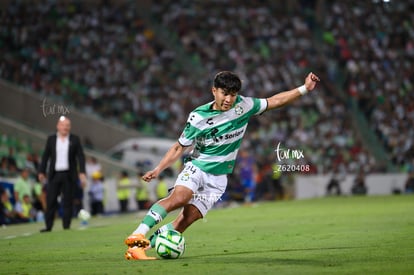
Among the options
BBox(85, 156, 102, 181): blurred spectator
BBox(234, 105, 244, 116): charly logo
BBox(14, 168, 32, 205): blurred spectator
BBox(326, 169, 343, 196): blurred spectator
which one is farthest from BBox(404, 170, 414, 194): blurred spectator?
BBox(234, 105, 244, 116): charly logo

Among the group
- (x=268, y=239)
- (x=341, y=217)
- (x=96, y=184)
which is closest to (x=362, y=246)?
(x=268, y=239)

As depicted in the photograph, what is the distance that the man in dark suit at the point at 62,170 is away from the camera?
18828 millimetres

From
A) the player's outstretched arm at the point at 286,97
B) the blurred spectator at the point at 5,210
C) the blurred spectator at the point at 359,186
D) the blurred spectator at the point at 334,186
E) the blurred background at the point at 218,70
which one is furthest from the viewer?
the blurred spectator at the point at 334,186

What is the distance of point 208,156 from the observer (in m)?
11.6

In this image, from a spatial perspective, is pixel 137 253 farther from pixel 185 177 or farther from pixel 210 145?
pixel 210 145

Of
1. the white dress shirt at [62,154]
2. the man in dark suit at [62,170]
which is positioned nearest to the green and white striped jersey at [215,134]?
the man in dark suit at [62,170]

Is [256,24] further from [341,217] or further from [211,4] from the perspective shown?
[341,217]

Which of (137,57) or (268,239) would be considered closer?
(268,239)

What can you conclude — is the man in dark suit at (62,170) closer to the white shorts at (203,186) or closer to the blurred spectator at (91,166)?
the white shorts at (203,186)

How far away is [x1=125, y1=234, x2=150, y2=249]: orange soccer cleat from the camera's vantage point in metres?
10.9

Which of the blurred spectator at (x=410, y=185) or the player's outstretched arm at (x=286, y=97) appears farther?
the blurred spectator at (x=410, y=185)

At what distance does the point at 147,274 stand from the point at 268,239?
519 centimetres

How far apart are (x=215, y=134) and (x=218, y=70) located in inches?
1146

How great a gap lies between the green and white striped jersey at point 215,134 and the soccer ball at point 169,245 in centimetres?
94
